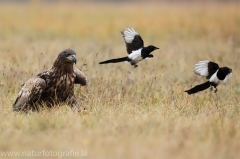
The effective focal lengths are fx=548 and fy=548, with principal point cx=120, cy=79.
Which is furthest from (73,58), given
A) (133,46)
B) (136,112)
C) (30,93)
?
(136,112)

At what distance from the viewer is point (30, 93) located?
6602mm

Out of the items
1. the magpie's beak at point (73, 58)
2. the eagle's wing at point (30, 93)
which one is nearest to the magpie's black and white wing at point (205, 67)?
the magpie's beak at point (73, 58)

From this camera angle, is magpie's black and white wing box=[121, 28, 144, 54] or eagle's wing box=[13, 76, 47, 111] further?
magpie's black and white wing box=[121, 28, 144, 54]

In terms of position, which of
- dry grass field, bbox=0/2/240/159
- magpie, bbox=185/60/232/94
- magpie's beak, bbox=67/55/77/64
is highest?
magpie's beak, bbox=67/55/77/64

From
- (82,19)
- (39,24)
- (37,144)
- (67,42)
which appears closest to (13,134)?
(37,144)

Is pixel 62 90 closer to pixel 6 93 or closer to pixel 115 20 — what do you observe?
pixel 6 93

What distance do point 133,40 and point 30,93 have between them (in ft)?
4.68

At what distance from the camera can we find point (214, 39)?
571 inches

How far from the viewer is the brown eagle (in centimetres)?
663

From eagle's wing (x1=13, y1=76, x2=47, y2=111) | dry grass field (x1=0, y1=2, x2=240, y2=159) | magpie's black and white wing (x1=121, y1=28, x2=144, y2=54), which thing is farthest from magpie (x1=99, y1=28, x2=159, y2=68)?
eagle's wing (x1=13, y1=76, x2=47, y2=111)

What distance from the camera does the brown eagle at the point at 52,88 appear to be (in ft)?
21.7

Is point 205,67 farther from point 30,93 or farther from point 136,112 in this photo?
point 30,93

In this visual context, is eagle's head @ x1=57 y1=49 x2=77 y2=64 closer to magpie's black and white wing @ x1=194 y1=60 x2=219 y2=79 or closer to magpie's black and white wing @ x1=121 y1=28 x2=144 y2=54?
magpie's black and white wing @ x1=121 y1=28 x2=144 y2=54

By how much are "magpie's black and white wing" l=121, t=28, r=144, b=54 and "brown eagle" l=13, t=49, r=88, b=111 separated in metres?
0.72
